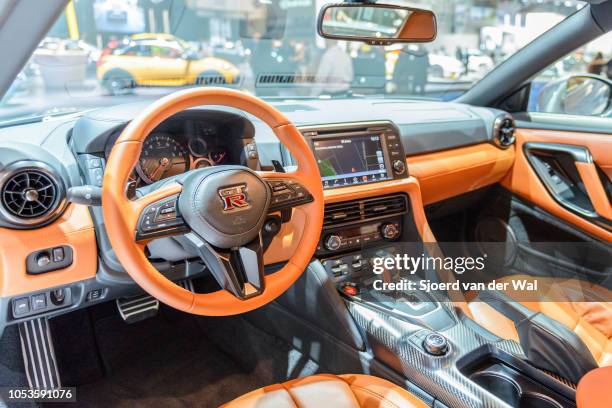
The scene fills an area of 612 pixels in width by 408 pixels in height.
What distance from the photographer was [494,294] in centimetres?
185

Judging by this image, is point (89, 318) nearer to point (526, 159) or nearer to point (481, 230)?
point (481, 230)

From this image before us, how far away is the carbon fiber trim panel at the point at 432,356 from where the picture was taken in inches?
53.4

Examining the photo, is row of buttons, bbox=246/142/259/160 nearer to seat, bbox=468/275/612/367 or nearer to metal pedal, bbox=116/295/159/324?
metal pedal, bbox=116/295/159/324

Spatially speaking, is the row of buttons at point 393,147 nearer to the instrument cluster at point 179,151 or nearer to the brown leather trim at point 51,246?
the instrument cluster at point 179,151

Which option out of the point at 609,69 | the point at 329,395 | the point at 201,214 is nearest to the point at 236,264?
the point at 201,214

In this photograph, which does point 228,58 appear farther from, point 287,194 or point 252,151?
point 287,194

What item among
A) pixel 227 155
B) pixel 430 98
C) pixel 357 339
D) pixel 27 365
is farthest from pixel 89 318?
pixel 430 98

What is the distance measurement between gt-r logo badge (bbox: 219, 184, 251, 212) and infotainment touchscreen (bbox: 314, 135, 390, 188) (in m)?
0.66

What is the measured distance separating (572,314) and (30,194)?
1.78 metres

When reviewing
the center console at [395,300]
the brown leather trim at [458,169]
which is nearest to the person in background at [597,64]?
the brown leather trim at [458,169]

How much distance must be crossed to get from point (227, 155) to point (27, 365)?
41.5 inches

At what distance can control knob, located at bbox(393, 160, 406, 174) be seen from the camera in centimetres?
197

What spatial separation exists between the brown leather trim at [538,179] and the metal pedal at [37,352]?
223 cm

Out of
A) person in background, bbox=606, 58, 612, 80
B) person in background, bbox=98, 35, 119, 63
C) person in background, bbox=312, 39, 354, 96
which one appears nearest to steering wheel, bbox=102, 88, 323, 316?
person in background, bbox=312, 39, 354, 96
